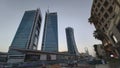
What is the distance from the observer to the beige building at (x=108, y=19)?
19172 millimetres

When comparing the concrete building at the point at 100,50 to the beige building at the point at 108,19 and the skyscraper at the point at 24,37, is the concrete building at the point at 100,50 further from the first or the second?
the skyscraper at the point at 24,37

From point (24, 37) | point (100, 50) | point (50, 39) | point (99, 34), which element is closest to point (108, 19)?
point (99, 34)

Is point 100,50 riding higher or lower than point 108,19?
lower

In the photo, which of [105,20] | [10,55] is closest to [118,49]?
[105,20]

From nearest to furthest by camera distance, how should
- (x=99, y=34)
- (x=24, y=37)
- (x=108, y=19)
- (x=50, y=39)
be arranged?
(x=108, y=19)
(x=99, y=34)
(x=24, y=37)
(x=50, y=39)

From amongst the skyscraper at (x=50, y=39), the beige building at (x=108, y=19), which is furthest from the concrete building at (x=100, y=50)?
the skyscraper at (x=50, y=39)

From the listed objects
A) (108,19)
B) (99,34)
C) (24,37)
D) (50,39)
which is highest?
(50,39)

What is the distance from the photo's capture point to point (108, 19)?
854 inches

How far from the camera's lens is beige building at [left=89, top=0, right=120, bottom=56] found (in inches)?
755

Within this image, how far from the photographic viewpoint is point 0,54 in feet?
474

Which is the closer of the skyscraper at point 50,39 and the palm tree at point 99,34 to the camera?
the palm tree at point 99,34

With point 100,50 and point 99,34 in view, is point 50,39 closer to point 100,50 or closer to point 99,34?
point 100,50

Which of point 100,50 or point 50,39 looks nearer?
point 100,50

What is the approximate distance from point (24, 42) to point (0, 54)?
27467mm
